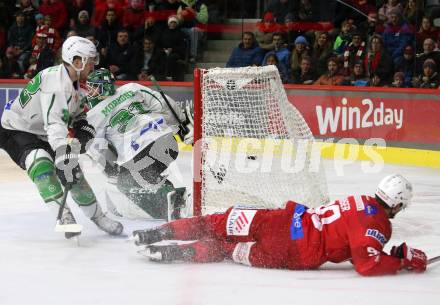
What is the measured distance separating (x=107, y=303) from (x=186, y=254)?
0.83 meters

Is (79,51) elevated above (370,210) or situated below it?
above

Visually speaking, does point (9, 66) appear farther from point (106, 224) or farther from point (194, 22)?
point (106, 224)

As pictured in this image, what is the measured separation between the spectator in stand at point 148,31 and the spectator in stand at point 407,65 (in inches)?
119

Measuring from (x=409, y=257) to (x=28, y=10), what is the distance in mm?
8542

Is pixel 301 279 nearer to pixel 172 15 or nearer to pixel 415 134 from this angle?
pixel 415 134

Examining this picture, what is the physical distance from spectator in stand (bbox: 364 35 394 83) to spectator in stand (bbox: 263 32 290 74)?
947 millimetres

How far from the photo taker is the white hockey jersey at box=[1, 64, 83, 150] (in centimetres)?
534

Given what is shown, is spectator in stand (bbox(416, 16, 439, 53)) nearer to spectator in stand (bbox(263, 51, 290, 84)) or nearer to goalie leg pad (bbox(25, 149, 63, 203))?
spectator in stand (bbox(263, 51, 290, 84))

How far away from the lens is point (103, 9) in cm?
1191

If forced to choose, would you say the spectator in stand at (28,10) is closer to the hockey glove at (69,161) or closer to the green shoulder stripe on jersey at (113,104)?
the green shoulder stripe on jersey at (113,104)

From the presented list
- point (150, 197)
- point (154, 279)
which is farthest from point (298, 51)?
point (154, 279)

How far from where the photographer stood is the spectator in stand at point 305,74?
32.8ft

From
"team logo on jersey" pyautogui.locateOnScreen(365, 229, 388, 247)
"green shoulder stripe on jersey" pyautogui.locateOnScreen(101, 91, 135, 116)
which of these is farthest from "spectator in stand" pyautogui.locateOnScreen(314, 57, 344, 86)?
"team logo on jersey" pyautogui.locateOnScreen(365, 229, 388, 247)

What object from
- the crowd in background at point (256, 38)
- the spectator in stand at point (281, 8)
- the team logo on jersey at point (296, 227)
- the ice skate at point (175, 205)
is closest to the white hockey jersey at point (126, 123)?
the ice skate at point (175, 205)
